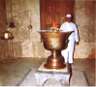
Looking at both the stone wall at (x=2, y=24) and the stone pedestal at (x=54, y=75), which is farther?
the stone wall at (x=2, y=24)

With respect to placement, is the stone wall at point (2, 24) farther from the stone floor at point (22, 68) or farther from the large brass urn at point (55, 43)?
the large brass urn at point (55, 43)

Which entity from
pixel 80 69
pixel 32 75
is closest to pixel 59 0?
pixel 80 69

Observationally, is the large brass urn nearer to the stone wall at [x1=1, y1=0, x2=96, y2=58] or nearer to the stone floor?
the stone floor

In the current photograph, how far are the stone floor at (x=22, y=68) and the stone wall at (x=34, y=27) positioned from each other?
1.10 ft

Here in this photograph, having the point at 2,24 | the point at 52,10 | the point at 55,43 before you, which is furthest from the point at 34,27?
the point at 55,43

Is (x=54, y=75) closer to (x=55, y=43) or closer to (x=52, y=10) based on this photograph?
(x=55, y=43)

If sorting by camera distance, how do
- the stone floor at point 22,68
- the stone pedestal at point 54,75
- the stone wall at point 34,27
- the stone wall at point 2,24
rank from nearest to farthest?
the stone pedestal at point 54,75 → the stone floor at point 22,68 → the stone wall at point 2,24 → the stone wall at point 34,27

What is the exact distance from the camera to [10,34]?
681 centimetres

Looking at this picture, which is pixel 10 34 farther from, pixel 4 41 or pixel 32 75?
pixel 32 75

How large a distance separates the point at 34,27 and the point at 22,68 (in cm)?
164

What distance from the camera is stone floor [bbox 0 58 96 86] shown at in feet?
14.8

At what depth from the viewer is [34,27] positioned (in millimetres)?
6836

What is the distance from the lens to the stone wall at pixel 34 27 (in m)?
6.63

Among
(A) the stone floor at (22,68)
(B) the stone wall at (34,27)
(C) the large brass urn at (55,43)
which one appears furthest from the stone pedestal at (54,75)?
(B) the stone wall at (34,27)
